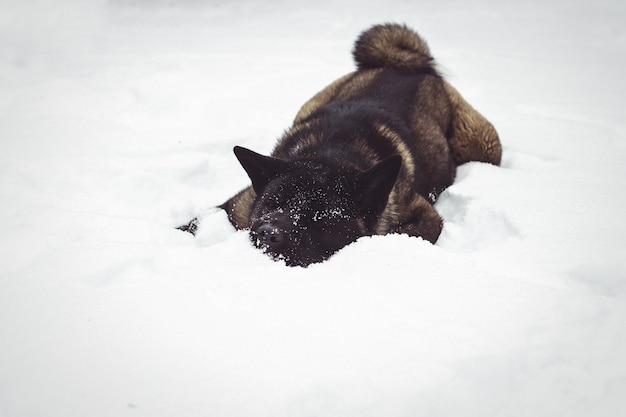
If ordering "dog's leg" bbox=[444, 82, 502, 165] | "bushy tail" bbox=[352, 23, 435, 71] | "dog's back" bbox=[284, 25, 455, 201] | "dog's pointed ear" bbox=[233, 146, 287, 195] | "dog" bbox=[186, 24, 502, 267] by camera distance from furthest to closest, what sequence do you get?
"bushy tail" bbox=[352, 23, 435, 71], "dog's leg" bbox=[444, 82, 502, 165], "dog's back" bbox=[284, 25, 455, 201], "dog's pointed ear" bbox=[233, 146, 287, 195], "dog" bbox=[186, 24, 502, 267]

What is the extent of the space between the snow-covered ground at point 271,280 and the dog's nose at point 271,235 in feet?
0.27

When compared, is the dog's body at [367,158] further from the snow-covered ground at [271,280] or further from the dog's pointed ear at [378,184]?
the snow-covered ground at [271,280]

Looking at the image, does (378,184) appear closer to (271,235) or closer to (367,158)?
(367,158)

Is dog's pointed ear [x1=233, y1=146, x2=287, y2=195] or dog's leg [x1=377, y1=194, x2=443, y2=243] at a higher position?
dog's pointed ear [x1=233, y1=146, x2=287, y2=195]

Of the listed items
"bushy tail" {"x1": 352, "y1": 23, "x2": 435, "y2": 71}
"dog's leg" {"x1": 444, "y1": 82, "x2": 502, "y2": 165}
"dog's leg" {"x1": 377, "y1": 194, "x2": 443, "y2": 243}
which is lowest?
"dog's leg" {"x1": 377, "y1": 194, "x2": 443, "y2": 243}

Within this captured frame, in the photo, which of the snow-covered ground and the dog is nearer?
the snow-covered ground

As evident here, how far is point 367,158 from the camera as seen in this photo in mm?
3115

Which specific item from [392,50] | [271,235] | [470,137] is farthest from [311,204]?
[392,50]

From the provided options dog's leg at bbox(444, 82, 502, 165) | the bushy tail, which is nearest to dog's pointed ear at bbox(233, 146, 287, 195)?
dog's leg at bbox(444, 82, 502, 165)

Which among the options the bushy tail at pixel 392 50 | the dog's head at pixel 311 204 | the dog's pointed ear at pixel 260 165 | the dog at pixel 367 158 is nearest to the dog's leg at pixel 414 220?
the dog at pixel 367 158

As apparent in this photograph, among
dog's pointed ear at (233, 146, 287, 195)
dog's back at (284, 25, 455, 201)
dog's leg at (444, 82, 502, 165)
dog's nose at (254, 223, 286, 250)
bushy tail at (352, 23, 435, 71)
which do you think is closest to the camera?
dog's nose at (254, 223, 286, 250)

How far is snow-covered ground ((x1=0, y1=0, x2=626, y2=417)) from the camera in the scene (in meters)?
1.60

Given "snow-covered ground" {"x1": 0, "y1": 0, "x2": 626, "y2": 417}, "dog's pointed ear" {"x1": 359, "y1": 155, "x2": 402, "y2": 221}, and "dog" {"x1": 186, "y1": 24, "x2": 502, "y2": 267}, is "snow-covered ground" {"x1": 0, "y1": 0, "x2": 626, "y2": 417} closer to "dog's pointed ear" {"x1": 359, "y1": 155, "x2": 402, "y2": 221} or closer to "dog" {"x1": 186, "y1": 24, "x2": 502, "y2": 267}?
"dog" {"x1": 186, "y1": 24, "x2": 502, "y2": 267}

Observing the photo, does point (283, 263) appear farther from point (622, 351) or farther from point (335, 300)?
point (622, 351)
